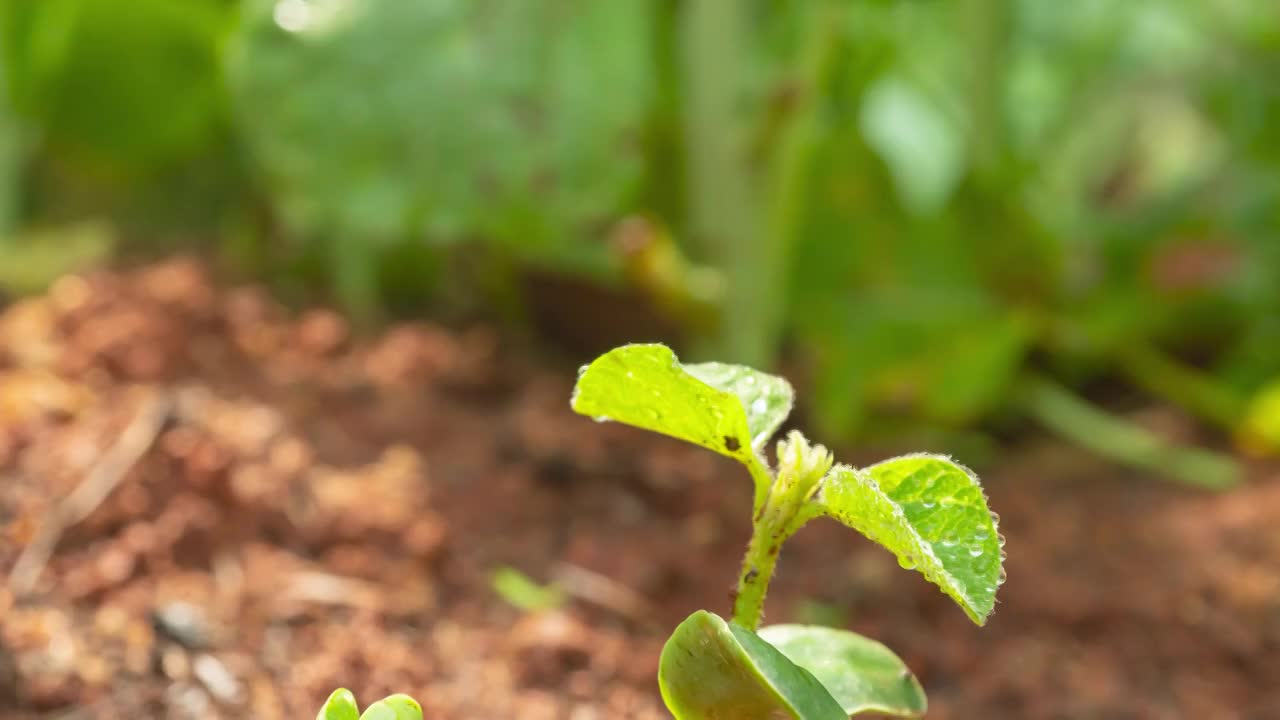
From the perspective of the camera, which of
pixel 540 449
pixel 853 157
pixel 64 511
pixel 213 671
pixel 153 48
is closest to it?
pixel 213 671

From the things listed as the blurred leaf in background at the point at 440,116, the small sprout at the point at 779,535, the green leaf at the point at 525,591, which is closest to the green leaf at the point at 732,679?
the small sprout at the point at 779,535

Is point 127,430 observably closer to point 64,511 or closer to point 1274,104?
point 64,511

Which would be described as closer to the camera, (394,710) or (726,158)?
(394,710)

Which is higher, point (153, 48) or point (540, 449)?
point (153, 48)

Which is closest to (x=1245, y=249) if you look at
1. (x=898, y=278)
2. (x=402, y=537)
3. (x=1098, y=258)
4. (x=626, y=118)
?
(x=1098, y=258)

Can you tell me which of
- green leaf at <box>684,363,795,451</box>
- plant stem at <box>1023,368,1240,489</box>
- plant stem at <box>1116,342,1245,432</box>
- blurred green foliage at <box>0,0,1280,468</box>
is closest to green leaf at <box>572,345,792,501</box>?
green leaf at <box>684,363,795,451</box>

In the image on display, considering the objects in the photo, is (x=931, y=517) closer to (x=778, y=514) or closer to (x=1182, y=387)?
(x=778, y=514)

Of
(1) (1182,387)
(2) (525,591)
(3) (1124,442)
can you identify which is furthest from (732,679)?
(1) (1182,387)
